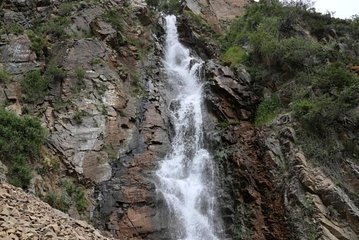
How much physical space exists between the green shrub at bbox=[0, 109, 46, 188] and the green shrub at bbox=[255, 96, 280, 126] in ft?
39.1

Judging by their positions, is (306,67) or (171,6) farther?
(171,6)

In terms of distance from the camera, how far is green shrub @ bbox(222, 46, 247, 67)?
95.3ft

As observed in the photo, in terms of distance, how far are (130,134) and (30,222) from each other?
11644mm

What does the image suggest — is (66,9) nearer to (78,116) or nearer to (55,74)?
(55,74)

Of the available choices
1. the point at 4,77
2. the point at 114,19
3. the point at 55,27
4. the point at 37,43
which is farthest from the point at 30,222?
the point at 114,19

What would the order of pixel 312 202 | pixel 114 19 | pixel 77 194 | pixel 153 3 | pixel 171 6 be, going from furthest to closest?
pixel 153 3 → pixel 171 6 → pixel 114 19 → pixel 312 202 → pixel 77 194

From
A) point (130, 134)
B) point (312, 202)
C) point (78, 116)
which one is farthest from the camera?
point (130, 134)

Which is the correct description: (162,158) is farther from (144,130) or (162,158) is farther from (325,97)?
(325,97)

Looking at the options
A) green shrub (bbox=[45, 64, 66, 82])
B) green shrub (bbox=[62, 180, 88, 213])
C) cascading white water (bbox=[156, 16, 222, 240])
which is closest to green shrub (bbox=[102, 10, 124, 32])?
cascading white water (bbox=[156, 16, 222, 240])

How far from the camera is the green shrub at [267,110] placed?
2384cm

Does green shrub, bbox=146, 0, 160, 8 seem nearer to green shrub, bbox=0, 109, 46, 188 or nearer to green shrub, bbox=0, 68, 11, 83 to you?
green shrub, bbox=0, 68, 11, 83

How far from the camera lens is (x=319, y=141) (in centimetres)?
2078

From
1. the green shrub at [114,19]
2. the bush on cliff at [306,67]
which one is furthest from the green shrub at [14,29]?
the bush on cliff at [306,67]

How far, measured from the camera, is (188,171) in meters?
21.2
